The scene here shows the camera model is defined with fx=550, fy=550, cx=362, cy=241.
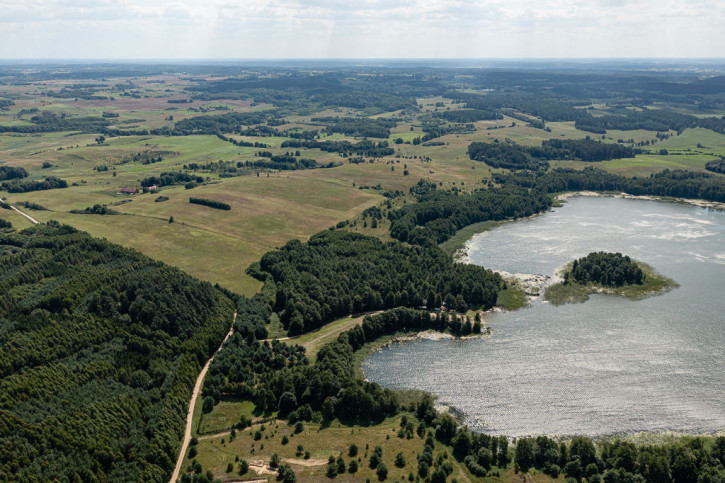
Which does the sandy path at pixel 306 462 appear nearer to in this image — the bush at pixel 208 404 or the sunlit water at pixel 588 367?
the bush at pixel 208 404

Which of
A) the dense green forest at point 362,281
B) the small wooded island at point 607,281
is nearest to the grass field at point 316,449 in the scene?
the dense green forest at point 362,281

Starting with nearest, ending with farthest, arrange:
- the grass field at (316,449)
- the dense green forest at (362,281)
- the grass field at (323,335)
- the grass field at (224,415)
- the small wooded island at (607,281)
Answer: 1. the grass field at (316,449)
2. the grass field at (224,415)
3. the grass field at (323,335)
4. the dense green forest at (362,281)
5. the small wooded island at (607,281)

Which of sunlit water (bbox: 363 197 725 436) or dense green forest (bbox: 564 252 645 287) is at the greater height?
dense green forest (bbox: 564 252 645 287)

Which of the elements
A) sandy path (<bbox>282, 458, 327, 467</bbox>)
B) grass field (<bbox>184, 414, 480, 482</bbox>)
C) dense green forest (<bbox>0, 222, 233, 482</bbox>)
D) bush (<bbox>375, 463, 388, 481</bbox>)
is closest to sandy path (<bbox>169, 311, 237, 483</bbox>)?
dense green forest (<bbox>0, 222, 233, 482</bbox>)

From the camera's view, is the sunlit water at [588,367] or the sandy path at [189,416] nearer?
the sandy path at [189,416]

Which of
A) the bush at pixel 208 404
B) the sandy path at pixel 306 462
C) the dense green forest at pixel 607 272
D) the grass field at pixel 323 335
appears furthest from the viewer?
the dense green forest at pixel 607 272

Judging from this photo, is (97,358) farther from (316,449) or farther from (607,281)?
(607,281)

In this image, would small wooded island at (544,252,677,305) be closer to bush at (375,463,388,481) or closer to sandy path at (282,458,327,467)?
bush at (375,463,388,481)
